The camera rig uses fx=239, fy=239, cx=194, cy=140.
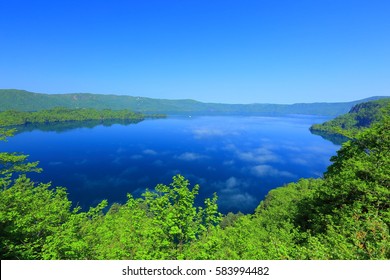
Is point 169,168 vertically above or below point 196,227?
below

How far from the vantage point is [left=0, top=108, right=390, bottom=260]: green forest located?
13.1 metres

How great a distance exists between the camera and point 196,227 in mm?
14070

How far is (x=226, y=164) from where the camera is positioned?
146 m

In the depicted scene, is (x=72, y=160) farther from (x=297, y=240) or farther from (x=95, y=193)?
(x=297, y=240)

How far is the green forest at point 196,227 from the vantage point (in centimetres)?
1307

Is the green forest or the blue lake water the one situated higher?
the green forest

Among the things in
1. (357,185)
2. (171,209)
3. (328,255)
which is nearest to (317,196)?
(357,185)

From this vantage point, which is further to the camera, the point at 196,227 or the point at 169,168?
the point at 169,168

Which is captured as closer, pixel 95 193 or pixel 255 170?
pixel 95 193

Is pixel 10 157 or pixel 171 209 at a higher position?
pixel 10 157

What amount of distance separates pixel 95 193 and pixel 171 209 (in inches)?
3697

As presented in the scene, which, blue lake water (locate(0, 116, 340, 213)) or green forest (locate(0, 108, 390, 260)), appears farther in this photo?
blue lake water (locate(0, 116, 340, 213))

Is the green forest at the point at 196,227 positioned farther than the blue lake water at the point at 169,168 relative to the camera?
No

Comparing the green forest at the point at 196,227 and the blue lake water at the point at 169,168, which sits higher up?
the green forest at the point at 196,227
